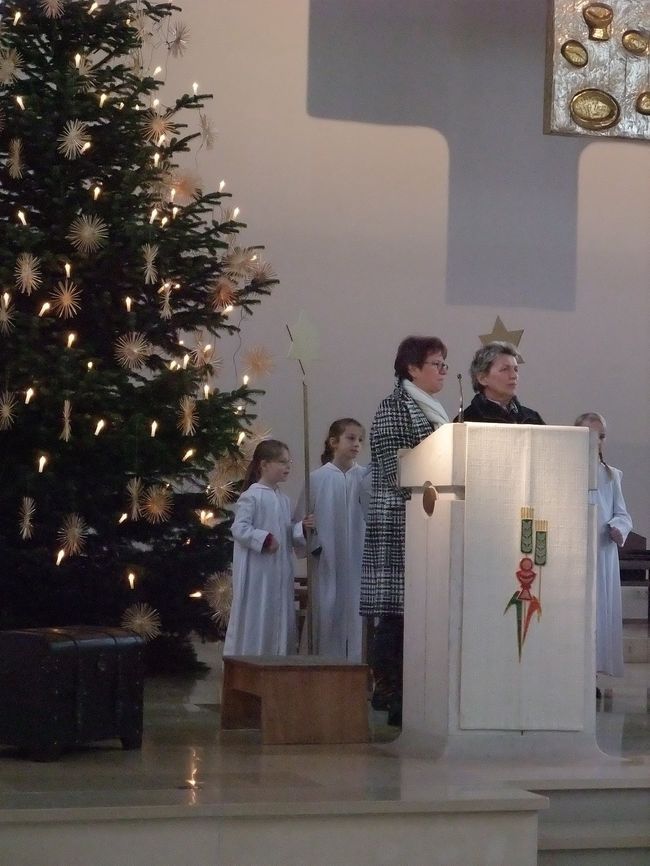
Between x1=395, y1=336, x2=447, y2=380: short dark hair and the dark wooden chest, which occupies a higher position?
x1=395, y1=336, x2=447, y2=380: short dark hair

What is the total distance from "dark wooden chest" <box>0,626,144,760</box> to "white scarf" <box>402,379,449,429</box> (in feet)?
5.23

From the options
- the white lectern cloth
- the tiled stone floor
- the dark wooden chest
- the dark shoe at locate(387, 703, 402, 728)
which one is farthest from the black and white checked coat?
the dark wooden chest

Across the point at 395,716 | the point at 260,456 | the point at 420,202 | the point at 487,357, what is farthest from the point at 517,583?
the point at 420,202

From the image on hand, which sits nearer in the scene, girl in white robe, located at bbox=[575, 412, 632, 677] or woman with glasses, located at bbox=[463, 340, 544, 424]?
woman with glasses, located at bbox=[463, 340, 544, 424]

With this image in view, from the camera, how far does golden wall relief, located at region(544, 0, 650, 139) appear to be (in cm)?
973

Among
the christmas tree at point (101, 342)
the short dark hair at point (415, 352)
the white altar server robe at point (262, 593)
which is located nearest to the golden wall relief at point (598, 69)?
the christmas tree at point (101, 342)

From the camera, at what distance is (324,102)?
10656 mm

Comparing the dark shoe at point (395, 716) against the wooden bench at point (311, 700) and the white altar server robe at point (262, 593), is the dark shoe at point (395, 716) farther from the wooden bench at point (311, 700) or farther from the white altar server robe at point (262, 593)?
the white altar server robe at point (262, 593)

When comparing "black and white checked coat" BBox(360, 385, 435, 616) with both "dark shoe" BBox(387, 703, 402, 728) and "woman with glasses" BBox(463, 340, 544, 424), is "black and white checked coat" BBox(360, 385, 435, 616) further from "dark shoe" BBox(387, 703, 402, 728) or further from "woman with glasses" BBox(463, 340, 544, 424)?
"dark shoe" BBox(387, 703, 402, 728)

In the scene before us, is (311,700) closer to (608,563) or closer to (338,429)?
(338,429)

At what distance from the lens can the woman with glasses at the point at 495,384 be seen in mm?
5281

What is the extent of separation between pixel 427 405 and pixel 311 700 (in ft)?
4.30

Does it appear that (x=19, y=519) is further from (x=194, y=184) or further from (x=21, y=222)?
(x=194, y=184)

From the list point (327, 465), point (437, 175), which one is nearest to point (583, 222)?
point (437, 175)
